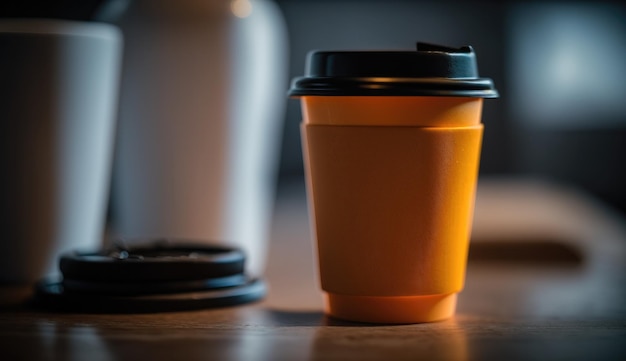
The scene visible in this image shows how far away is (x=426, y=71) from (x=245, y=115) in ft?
1.30

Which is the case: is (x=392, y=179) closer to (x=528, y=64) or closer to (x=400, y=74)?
(x=400, y=74)

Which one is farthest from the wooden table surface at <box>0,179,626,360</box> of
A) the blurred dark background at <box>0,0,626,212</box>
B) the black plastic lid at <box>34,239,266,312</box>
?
the blurred dark background at <box>0,0,626,212</box>

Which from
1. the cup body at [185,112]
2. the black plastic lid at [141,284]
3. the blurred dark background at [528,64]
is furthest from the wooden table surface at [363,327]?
the blurred dark background at [528,64]

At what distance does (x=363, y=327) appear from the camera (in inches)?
27.1

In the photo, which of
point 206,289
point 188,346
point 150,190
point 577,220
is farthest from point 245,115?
point 577,220

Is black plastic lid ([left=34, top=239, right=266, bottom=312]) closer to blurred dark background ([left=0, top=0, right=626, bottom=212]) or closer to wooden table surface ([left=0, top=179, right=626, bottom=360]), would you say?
wooden table surface ([left=0, top=179, right=626, bottom=360])

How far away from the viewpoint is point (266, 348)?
2.03ft

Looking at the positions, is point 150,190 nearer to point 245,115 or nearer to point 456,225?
point 245,115

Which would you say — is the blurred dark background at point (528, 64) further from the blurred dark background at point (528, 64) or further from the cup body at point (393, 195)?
the cup body at point (393, 195)

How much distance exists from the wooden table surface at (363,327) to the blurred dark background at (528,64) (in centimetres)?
183

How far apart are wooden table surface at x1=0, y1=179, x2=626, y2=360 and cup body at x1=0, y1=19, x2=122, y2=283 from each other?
0.20 ft

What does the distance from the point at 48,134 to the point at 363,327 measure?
0.39m

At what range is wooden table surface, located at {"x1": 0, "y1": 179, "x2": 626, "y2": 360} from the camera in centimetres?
60

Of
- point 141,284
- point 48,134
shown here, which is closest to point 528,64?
point 48,134
